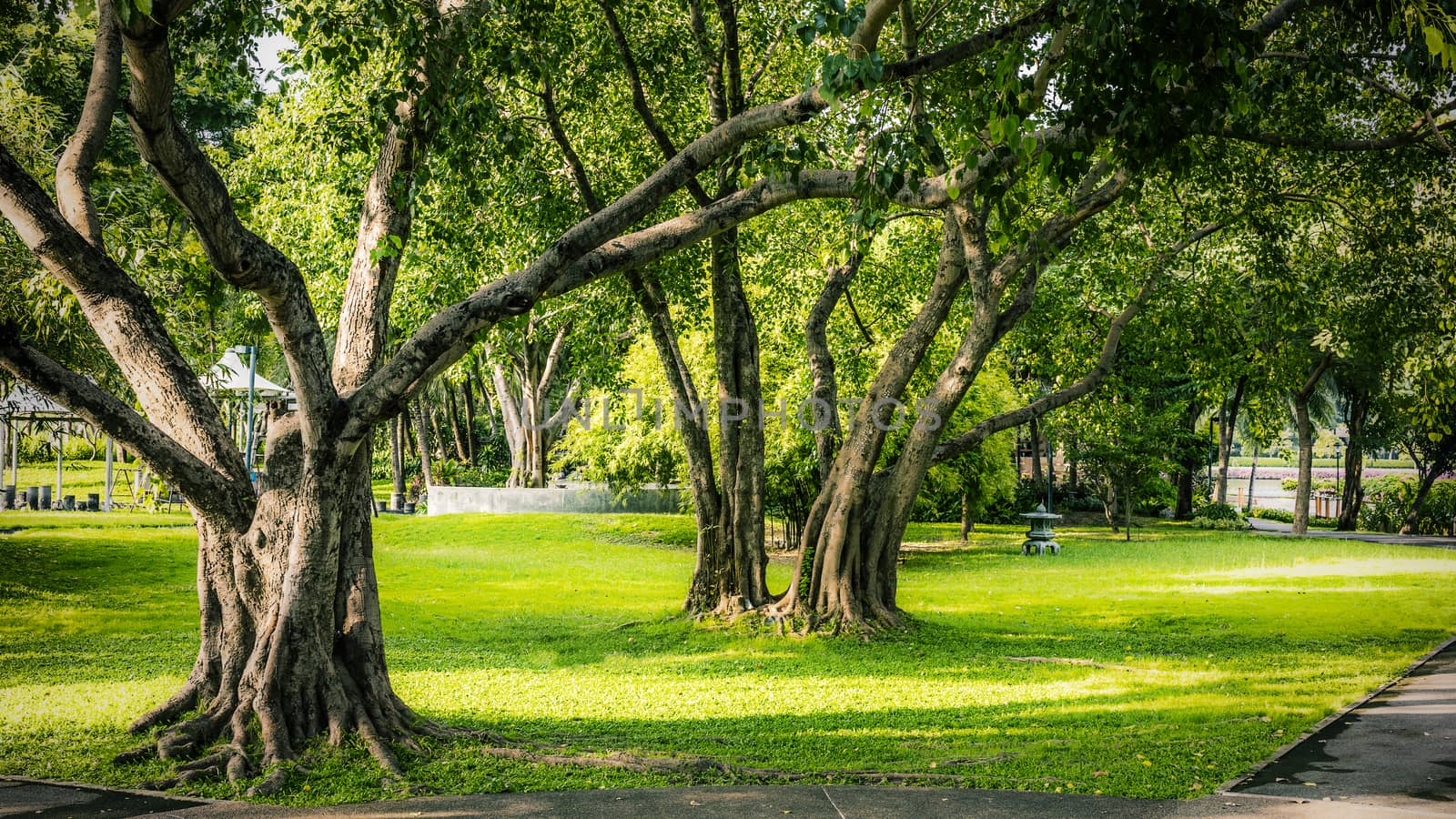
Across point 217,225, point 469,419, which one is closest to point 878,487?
point 217,225

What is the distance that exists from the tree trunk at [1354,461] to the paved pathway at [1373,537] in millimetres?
832

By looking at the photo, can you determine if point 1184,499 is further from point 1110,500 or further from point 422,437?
point 422,437

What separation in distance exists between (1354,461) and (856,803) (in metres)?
38.5

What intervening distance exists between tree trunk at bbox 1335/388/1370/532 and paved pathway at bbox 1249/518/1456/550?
0.83m

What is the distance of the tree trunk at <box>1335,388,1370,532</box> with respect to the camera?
3738 centimetres

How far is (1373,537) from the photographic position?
111 ft

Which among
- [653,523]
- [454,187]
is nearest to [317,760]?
[454,187]

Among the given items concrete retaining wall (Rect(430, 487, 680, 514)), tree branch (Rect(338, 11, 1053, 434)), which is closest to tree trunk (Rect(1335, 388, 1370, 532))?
concrete retaining wall (Rect(430, 487, 680, 514))

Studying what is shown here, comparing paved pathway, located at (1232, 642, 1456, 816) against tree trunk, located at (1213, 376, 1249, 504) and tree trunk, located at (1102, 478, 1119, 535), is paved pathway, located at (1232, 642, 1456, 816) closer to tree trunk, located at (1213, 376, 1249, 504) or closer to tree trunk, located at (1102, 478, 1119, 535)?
tree trunk, located at (1102, 478, 1119, 535)

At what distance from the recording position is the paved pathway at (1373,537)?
30.8 meters

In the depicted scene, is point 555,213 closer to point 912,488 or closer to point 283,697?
point 912,488

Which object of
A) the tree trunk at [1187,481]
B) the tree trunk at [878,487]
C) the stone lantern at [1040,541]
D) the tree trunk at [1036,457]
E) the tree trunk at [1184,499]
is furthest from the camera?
the tree trunk at [1184,499]

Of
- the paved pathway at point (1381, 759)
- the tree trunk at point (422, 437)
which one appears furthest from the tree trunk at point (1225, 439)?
the paved pathway at point (1381, 759)

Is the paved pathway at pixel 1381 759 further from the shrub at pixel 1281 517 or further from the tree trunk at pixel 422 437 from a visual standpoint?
the shrub at pixel 1281 517
